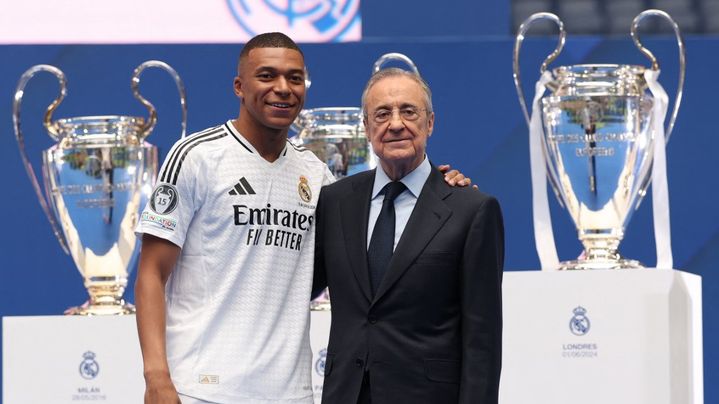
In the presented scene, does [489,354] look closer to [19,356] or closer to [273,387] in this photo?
[273,387]

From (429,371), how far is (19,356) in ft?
4.92

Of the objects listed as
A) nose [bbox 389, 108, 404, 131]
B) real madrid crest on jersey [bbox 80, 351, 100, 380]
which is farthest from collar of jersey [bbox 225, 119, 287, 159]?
real madrid crest on jersey [bbox 80, 351, 100, 380]

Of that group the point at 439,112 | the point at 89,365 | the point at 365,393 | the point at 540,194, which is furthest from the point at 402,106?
the point at 439,112

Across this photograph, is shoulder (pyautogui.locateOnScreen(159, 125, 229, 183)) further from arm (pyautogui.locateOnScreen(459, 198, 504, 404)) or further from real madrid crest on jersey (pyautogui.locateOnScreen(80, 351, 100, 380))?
real madrid crest on jersey (pyautogui.locateOnScreen(80, 351, 100, 380))

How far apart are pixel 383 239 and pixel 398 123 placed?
0.75ft

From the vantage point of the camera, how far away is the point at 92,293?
391 cm

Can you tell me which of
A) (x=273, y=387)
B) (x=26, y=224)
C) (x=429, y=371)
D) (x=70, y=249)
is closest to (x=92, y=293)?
(x=70, y=249)

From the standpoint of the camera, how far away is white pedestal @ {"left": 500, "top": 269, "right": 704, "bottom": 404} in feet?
11.3

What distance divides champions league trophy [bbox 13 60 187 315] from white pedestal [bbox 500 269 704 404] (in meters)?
1.13

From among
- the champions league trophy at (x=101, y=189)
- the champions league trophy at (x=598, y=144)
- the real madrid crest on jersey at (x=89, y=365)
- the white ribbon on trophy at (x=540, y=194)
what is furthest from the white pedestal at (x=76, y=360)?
the champions league trophy at (x=598, y=144)

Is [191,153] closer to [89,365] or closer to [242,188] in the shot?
[242,188]

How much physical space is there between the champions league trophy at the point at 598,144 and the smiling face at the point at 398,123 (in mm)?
1074

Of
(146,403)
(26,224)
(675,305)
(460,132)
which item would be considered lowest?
(146,403)

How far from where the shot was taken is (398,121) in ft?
8.82
